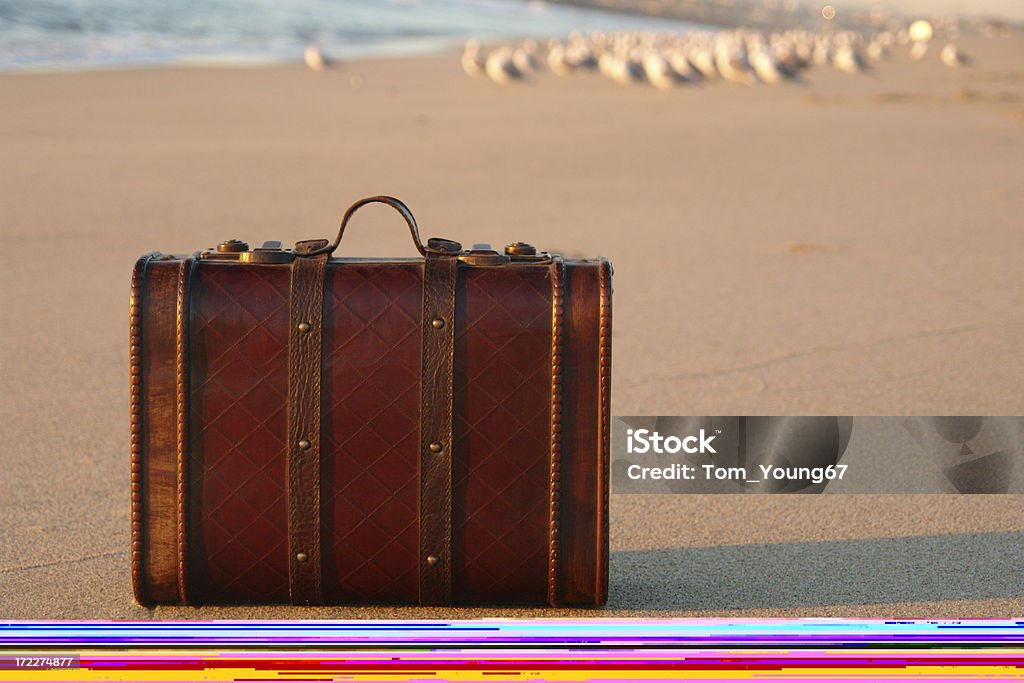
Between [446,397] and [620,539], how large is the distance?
2.07 feet

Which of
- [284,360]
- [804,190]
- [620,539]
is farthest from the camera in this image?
[804,190]

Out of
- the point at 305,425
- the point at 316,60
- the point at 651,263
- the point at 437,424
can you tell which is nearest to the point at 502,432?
the point at 437,424

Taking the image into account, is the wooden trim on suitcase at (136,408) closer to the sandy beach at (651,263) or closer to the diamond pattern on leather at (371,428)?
the sandy beach at (651,263)

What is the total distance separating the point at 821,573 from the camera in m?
2.38

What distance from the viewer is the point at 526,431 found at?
6.76 feet

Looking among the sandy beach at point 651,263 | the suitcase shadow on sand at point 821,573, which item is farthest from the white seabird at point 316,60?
the suitcase shadow on sand at point 821,573

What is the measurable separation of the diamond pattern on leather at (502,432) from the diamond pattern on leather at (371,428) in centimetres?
7

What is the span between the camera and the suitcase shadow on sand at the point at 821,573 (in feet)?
7.43

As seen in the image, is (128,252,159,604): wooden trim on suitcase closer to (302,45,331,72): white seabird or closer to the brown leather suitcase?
the brown leather suitcase

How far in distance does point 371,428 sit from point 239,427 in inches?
7.6

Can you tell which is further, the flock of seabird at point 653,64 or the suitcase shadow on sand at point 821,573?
the flock of seabird at point 653,64

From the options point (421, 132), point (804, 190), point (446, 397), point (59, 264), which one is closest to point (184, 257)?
point (446, 397)

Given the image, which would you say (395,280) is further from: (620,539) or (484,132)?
(484,132)

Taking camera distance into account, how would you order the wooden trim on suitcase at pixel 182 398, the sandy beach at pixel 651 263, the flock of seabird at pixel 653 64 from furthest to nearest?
1. the flock of seabird at pixel 653 64
2. the sandy beach at pixel 651 263
3. the wooden trim on suitcase at pixel 182 398
